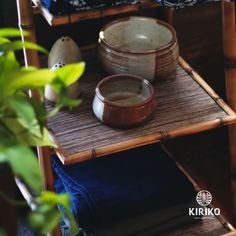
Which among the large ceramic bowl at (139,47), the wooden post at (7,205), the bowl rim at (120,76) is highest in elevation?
the wooden post at (7,205)

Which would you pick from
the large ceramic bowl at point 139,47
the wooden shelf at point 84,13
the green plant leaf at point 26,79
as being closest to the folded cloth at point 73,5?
the wooden shelf at point 84,13

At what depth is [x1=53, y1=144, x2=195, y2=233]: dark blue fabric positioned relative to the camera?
4.57 ft

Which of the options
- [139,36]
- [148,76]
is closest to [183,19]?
[139,36]

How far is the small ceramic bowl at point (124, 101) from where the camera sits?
1260 millimetres

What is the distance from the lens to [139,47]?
4.86 feet

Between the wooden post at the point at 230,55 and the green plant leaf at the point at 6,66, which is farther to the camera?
the wooden post at the point at 230,55

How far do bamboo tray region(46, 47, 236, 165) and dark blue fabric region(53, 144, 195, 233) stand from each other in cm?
19

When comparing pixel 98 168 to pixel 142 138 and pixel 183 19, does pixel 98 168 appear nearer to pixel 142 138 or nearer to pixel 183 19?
pixel 142 138

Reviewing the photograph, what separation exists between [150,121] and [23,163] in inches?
22.0

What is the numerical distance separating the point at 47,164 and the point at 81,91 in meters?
0.19

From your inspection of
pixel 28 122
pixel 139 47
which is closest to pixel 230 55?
pixel 139 47

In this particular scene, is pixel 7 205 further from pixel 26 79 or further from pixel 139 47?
pixel 139 47

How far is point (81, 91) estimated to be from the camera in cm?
139

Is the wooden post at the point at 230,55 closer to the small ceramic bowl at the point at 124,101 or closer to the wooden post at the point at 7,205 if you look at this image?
the small ceramic bowl at the point at 124,101
